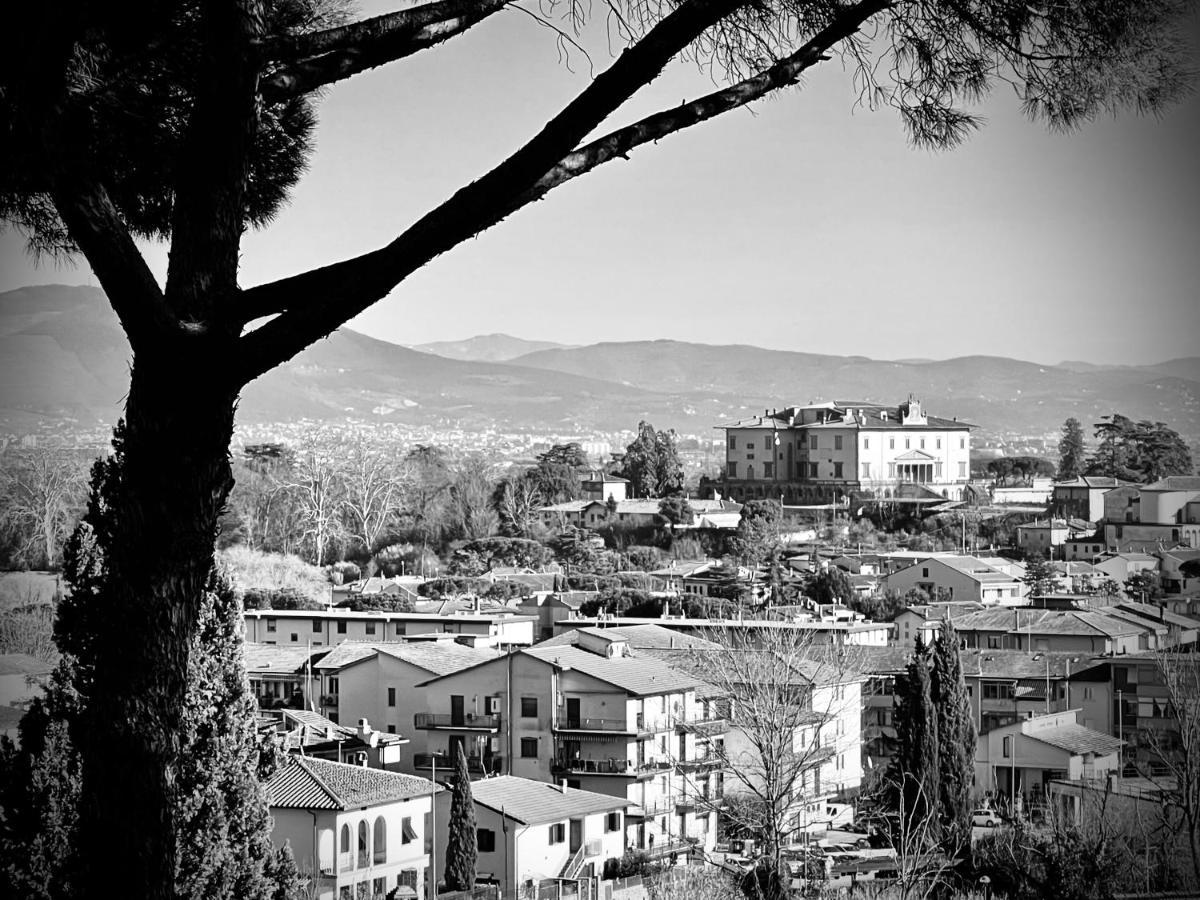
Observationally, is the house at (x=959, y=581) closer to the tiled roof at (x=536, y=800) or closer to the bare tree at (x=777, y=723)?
the bare tree at (x=777, y=723)

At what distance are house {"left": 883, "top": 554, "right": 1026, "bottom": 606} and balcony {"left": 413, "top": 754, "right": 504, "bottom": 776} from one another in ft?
51.0

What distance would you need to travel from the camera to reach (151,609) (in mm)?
2148

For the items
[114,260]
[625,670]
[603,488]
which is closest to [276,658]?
[625,670]

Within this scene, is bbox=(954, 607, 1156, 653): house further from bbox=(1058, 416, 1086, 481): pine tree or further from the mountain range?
the mountain range

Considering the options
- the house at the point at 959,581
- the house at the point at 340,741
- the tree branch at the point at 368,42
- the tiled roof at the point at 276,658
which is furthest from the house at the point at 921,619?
the tree branch at the point at 368,42

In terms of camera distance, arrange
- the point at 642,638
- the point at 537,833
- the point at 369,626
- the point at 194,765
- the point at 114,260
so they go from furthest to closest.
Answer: the point at 369,626, the point at 642,638, the point at 537,833, the point at 194,765, the point at 114,260

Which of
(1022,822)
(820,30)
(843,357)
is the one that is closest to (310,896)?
(1022,822)

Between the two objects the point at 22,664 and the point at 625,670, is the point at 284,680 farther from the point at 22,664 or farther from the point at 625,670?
the point at 22,664

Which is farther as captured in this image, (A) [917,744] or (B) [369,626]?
(B) [369,626]

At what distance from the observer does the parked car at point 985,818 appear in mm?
14306

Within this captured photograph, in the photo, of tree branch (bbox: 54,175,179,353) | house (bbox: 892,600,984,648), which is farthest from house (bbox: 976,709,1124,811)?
tree branch (bbox: 54,175,179,353)

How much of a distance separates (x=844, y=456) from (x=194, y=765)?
49.6 m

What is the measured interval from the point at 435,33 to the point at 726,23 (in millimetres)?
566

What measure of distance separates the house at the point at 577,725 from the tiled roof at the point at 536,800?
113 cm
